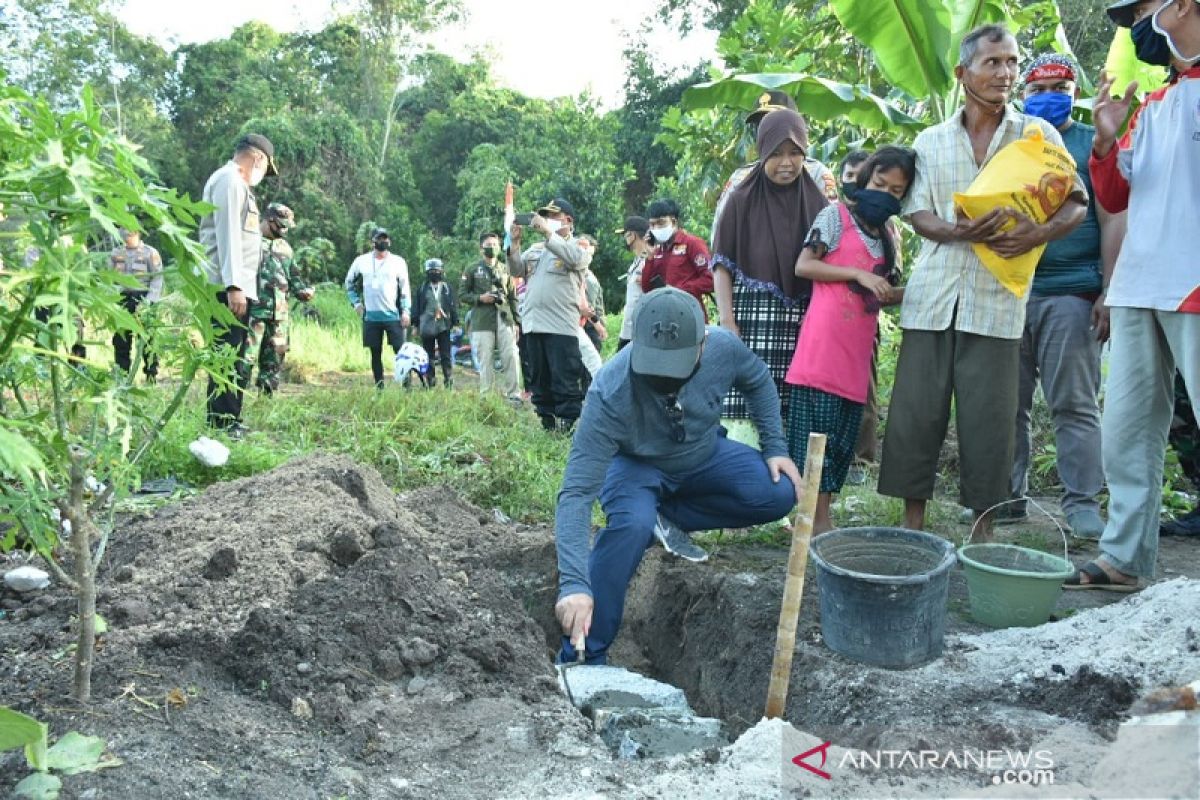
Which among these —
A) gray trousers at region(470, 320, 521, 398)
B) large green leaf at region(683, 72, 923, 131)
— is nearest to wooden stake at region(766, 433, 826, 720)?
large green leaf at region(683, 72, 923, 131)

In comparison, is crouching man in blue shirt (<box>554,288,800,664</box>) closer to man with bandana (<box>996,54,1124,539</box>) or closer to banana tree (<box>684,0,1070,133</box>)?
man with bandana (<box>996,54,1124,539</box>)

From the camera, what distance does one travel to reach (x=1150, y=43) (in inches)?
125

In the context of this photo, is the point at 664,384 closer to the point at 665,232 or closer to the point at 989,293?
the point at 989,293

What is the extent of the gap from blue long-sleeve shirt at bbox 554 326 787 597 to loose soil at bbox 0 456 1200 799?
0.45 m

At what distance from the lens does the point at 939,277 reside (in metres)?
3.63

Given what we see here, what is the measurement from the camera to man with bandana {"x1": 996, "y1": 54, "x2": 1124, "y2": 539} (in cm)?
406

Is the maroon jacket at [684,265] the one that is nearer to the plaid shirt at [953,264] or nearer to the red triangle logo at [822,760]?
the plaid shirt at [953,264]

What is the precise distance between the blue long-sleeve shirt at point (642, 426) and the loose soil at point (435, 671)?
1.49ft

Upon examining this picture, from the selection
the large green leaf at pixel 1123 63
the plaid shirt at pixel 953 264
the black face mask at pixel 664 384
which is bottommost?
the black face mask at pixel 664 384

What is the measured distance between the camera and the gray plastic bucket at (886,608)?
110 inches

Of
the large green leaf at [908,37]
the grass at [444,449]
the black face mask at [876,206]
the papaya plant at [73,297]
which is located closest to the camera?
the papaya plant at [73,297]

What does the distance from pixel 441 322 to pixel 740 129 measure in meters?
3.71

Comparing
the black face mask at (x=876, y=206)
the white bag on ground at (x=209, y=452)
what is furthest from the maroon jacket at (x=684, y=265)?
the white bag on ground at (x=209, y=452)

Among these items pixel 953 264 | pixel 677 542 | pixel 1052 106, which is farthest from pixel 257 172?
pixel 1052 106
